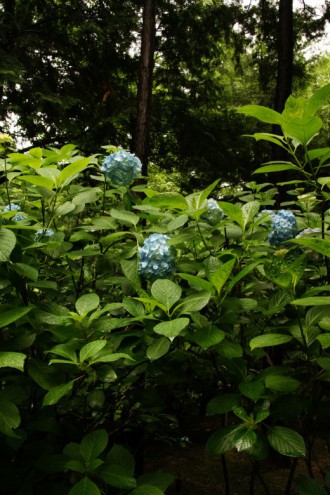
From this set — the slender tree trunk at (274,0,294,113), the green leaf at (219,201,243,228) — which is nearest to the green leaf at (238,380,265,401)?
the green leaf at (219,201,243,228)

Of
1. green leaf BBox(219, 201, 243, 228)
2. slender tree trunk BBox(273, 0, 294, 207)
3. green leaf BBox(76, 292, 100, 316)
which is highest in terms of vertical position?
slender tree trunk BBox(273, 0, 294, 207)

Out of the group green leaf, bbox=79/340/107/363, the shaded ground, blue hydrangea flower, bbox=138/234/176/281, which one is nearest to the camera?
green leaf, bbox=79/340/107/363

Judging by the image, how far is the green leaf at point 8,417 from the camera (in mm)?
1131

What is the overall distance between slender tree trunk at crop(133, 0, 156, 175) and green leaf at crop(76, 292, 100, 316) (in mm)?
5638

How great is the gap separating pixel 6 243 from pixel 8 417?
1.42ft

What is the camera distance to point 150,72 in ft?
24.0

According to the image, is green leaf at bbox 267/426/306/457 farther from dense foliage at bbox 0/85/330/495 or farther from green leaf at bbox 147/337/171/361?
green leaf at bbox 147/337/171/361

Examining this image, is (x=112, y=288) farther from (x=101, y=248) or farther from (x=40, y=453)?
(x=40, y=453)

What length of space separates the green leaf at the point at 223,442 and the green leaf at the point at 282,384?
0.49 ft

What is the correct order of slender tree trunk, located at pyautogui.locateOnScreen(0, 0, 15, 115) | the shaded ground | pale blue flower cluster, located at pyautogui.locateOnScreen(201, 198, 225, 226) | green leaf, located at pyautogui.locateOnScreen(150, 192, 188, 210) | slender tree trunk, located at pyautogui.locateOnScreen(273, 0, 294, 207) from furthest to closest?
slender tree trunk, located at pyautogui.locateOnScreen(0, 0, 15, 115) < slender tree trunk, located at pyautogui.locateOnScreen(273, 0, 294, 207) < the shaded ground < pale blue flower cluster, located at pyautogui.locateOnScreen(201, 198, 225, 226) < green leaf, located at pyautogui.locateOnScreen(150, 192, 188, 210)

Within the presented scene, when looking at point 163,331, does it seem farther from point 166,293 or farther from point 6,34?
point 6,34

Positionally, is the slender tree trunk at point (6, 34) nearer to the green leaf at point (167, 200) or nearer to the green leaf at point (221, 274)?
the green leaf at point (167, 200)

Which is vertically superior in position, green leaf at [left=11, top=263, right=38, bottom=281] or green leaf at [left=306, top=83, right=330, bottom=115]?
green leaf at [left=306, top=83, right=330, bottom=115]

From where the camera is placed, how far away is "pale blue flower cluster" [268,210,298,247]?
1695mm
